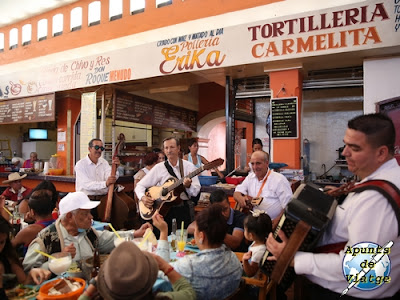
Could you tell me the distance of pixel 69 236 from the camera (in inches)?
Result: 92.8

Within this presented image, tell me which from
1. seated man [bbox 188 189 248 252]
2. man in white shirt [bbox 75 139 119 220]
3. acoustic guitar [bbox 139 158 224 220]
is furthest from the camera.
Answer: man in white shirt [bbox 75 139 119 220]

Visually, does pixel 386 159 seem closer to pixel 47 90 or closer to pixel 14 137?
pixel 47 90

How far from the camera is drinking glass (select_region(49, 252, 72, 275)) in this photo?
2.01 m

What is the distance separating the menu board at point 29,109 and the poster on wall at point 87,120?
102 centimetres

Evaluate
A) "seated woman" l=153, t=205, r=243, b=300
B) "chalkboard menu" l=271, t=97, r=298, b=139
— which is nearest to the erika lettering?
"chalkboard menu" l=271, t=97, r=298, b=139

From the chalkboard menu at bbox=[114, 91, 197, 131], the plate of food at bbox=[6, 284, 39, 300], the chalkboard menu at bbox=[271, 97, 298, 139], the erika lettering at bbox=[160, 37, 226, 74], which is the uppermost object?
the erika lettering at bbox=[160, 37, 226, 74]

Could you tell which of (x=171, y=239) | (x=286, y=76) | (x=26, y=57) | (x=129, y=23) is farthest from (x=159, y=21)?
(x=171, y=239)

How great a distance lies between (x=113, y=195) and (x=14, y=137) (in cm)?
993

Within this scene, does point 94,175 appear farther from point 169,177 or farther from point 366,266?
point 366,266

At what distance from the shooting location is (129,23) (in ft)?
24.2

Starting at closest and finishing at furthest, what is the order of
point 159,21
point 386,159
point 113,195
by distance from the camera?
point 386,159 < point 113,195 < point 159,21

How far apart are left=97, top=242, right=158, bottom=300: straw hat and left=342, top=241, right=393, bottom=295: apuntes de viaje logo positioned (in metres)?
0.97

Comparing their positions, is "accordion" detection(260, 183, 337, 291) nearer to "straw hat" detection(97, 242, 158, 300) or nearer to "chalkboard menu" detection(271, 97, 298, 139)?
"straw hat" detection(97, 242, 158, 300)

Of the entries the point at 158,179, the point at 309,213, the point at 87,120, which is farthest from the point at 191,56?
the point at 309,213
